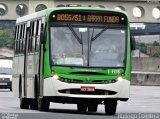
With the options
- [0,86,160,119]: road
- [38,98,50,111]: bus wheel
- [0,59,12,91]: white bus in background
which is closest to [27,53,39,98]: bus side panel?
[0,86,160,119]: road

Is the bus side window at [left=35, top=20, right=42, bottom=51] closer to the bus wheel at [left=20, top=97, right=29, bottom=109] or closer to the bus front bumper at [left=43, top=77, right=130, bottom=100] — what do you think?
the bus front bumper at [left=43, top=77, right=130, bottom=100]

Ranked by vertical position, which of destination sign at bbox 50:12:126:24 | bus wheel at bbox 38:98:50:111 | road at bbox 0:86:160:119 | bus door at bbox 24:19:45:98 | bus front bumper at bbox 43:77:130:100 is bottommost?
road at bbox 0:86:160:119

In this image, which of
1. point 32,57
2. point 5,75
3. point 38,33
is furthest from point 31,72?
point 5,75

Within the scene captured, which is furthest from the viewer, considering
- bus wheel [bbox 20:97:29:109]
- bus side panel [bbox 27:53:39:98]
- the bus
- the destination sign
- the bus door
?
bus wheel [bbox 20:97:29:109]

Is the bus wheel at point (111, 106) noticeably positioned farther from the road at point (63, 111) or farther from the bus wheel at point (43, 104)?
the bus wheel at point (43, 104)

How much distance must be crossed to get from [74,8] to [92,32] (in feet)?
2.61

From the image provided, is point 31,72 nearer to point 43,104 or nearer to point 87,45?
point 43,104

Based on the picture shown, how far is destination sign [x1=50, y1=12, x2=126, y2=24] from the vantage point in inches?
976

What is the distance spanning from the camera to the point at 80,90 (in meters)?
24.2

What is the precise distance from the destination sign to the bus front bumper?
1598 millimetres

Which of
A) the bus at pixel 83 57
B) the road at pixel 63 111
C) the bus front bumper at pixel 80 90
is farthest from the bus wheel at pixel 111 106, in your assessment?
the bus front bumper at pixel 80 90

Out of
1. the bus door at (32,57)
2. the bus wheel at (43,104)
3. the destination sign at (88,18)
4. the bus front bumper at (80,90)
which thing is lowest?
the bus wheel at (43,104)

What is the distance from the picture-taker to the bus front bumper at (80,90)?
2414 cm

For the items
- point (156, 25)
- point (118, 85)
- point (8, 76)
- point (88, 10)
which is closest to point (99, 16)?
point (88, 10)
